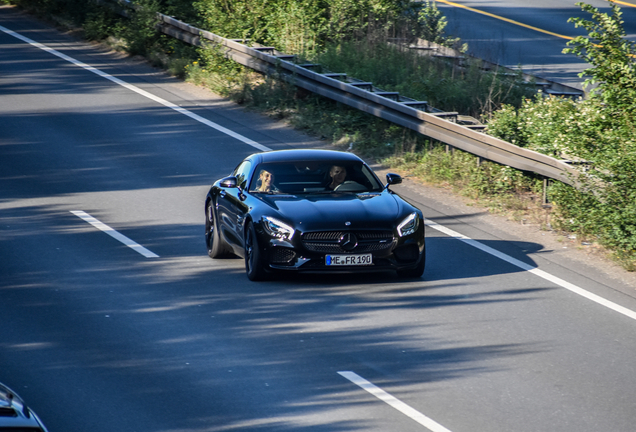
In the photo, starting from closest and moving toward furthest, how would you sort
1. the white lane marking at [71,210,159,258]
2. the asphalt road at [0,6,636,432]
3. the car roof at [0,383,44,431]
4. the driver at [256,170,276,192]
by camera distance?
the car roof at [0,383,44,431], the asphalt road at [0,6,636,432], the driver at [256,170,276,192], the white lane marking at [71,210,159,258]

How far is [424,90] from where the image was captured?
18.0 m

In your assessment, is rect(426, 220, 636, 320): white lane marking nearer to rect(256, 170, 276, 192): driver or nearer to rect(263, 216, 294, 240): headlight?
rect(256, 170, 276, 192): driver

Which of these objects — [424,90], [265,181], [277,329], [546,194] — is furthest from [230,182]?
[424,90]

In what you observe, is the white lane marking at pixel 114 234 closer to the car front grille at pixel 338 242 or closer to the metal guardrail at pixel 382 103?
the car front grille at pixel 338 242

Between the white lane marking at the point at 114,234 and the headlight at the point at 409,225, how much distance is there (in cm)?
303

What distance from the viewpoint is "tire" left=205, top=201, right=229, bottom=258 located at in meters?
11.4

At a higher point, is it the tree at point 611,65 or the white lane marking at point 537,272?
the tree at point 611,65

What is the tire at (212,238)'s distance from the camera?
11414mm

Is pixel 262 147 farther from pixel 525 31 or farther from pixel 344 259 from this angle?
pixel 525 31

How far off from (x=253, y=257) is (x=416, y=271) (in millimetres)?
1772

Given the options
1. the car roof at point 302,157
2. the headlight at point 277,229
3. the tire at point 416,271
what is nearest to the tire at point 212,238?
the car roof at point 302,157

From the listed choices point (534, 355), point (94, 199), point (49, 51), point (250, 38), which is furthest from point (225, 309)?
point (49, 51)

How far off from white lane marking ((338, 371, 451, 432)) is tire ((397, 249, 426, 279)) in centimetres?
301

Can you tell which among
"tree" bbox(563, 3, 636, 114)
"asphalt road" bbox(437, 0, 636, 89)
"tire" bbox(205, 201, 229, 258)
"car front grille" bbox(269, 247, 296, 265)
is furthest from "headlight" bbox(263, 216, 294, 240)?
"asphalt road" bbox(437, 0, 636, 89)
